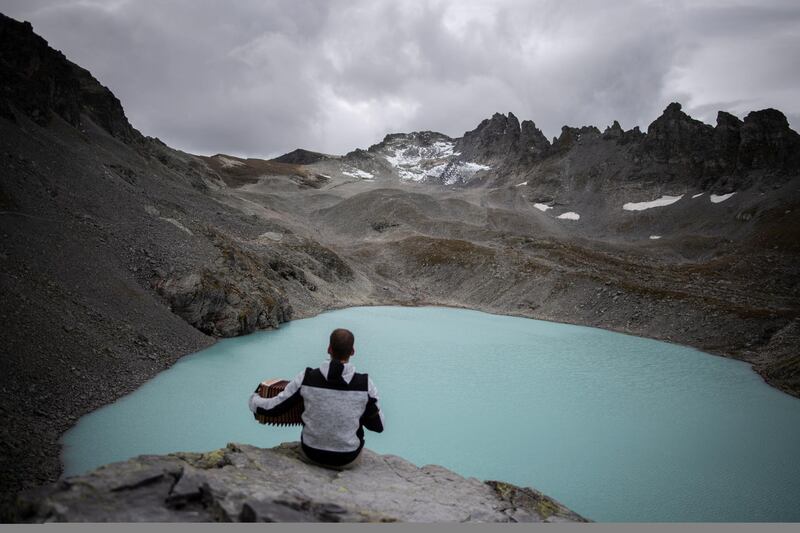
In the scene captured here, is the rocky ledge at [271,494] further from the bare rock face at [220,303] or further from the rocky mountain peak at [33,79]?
the rocky mountain peak at [33,79]

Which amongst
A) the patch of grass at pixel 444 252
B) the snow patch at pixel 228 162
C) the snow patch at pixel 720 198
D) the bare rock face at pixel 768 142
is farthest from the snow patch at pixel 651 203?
the snow patch at pixel 228 162

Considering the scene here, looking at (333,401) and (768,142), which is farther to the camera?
(768,142)

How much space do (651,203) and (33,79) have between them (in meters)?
109

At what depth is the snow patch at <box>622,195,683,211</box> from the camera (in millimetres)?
100625

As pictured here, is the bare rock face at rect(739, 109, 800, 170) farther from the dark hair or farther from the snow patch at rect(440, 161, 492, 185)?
the dark hair

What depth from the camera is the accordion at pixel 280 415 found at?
632 centimetres

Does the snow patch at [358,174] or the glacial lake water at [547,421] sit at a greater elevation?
the snow patch at [358,174]

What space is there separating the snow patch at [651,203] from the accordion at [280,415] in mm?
110705

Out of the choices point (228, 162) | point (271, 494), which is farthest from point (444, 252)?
point (228, 162)

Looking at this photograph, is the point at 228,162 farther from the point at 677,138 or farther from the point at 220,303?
the point at 220,303

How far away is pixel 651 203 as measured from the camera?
337ft

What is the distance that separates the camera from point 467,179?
162625 millimetres

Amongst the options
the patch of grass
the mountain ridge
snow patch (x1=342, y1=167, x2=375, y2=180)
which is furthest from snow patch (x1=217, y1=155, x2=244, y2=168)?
the patch of grass

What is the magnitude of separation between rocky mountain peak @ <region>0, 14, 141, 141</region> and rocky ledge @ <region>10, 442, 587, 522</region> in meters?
35.0
